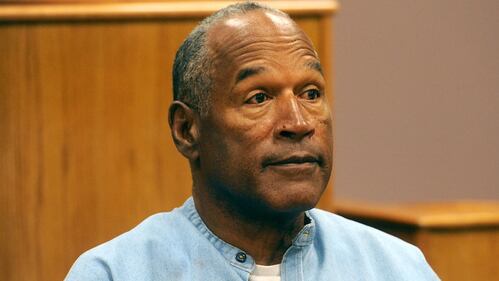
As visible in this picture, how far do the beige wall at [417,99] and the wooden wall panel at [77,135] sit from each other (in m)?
1.57

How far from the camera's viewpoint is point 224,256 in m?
2.26

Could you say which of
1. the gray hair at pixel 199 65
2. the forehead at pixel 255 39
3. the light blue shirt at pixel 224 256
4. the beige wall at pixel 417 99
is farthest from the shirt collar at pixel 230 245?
the beige wall at pixel 417 99

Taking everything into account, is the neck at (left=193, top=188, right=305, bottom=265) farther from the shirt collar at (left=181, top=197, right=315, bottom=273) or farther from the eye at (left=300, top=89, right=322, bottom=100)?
the eye at (left=300, top=89, right=322, bottom=100)

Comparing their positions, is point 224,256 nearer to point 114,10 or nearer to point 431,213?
point 114,10

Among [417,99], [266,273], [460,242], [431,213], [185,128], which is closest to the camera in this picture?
[266,273]

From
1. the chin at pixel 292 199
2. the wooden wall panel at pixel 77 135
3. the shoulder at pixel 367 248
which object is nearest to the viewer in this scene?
the chin at pixel 292 199

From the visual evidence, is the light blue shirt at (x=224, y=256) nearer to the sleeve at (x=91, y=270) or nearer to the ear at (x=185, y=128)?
the sleeve at (x=91, y=270)

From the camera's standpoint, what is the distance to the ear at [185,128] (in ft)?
7.69

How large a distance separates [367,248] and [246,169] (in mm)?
368

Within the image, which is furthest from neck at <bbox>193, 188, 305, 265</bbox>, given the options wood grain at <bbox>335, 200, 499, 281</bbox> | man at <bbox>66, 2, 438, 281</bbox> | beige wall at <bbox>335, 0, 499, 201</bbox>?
beige wall at <bbox>335, 0, 499, 201</bbox>

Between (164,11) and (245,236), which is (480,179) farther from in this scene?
(245,236)

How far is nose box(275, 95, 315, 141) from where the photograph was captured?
2174 mm

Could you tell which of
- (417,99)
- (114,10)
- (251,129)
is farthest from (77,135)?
(417,99)

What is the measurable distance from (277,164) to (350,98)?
2657mm
